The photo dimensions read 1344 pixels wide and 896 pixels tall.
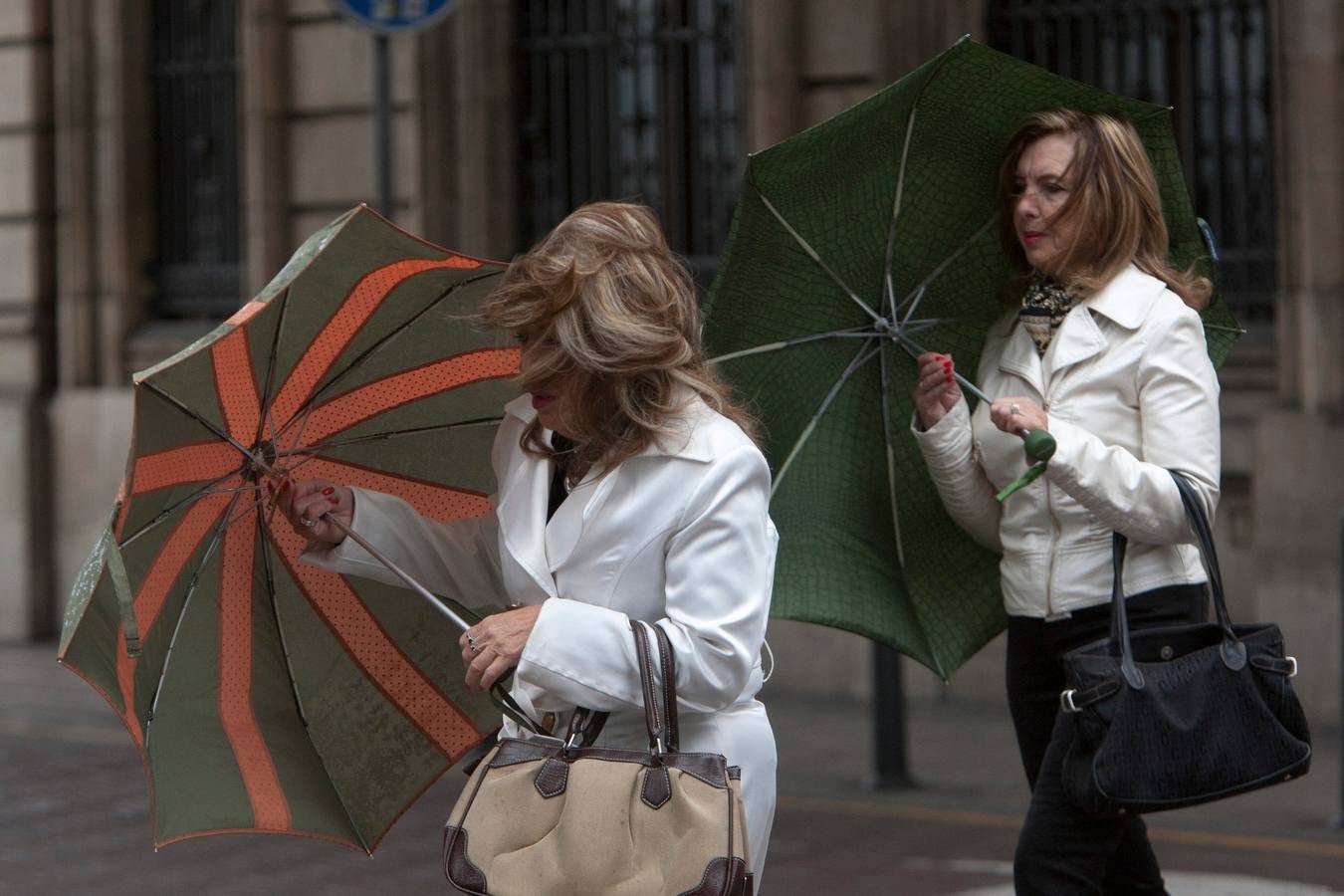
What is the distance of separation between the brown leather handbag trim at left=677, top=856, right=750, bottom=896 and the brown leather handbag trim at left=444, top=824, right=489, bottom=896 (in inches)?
11.0

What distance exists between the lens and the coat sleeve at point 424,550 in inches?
126

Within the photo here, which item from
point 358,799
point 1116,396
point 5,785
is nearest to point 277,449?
point 358,799

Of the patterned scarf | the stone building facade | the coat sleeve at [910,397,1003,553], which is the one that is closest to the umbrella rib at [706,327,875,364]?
the coat sleeve at [910,397,1003,553]

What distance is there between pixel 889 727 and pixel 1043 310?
422cm

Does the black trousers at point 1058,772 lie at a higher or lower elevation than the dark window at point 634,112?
lower

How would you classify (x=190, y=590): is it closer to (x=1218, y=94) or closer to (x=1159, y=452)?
(x=1159, y=452)

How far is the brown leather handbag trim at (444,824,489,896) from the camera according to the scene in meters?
2.60

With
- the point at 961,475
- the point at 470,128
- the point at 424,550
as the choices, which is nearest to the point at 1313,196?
the point at 470,128

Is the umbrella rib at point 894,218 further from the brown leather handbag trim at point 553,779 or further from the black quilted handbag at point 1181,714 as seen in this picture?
the brown leather handbag trim at point 553,779

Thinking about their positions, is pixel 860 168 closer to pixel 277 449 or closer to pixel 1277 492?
pixel 277 449

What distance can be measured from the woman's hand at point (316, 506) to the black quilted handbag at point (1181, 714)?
4.02 ft

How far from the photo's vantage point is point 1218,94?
30.2ft

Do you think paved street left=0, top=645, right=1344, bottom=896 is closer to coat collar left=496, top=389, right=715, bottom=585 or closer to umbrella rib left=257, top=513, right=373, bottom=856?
umbrella rib left=257, top=513, right=373, bottom=856

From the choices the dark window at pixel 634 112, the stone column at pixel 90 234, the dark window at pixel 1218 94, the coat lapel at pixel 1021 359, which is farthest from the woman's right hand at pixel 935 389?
the stone column at pixel 90 234
